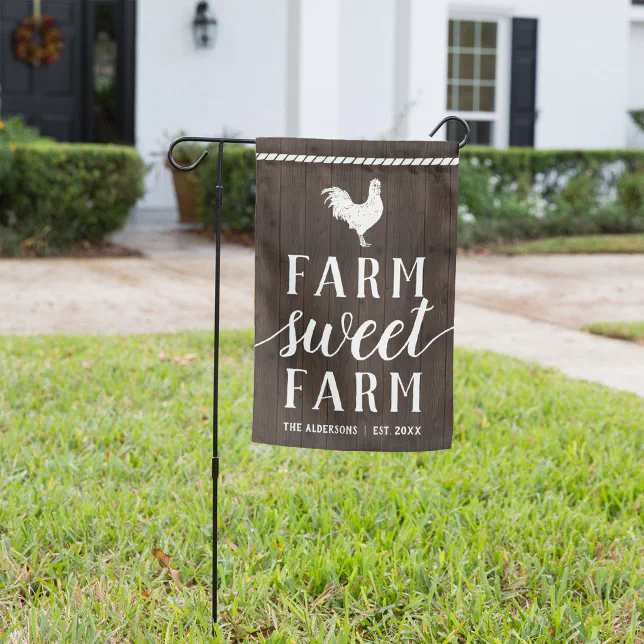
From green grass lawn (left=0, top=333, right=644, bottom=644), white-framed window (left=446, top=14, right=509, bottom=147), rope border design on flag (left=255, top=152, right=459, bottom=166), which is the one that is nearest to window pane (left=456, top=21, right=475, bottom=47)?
white-framed window (left=446, top=14, right=509, bottom=147)

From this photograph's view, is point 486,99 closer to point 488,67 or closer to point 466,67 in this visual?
point 488,67

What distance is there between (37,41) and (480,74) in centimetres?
556

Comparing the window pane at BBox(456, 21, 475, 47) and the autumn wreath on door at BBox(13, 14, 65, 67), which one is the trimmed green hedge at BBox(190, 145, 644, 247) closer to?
the window pane at BBox(456, 21, 475, 47)

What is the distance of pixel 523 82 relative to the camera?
12.3m

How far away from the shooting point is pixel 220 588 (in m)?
2.38

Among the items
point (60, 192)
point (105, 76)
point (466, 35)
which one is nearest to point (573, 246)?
point (466, 35)

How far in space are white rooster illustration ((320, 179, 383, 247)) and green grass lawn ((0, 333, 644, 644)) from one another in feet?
2.95

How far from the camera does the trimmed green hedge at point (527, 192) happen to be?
30.7 ft

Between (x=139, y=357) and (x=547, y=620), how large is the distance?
108 inches

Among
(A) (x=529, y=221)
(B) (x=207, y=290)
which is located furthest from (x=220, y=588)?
(A) (x=529, y=221)

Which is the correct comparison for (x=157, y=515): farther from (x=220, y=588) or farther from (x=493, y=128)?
(x=493, y=128)

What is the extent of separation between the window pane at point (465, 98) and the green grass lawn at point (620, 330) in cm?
741

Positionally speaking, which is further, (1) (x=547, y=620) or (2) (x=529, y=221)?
(2) (x=529, y=221)

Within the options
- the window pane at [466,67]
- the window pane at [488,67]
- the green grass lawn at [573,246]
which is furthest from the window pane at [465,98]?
the green grass lawn at [573,246]
